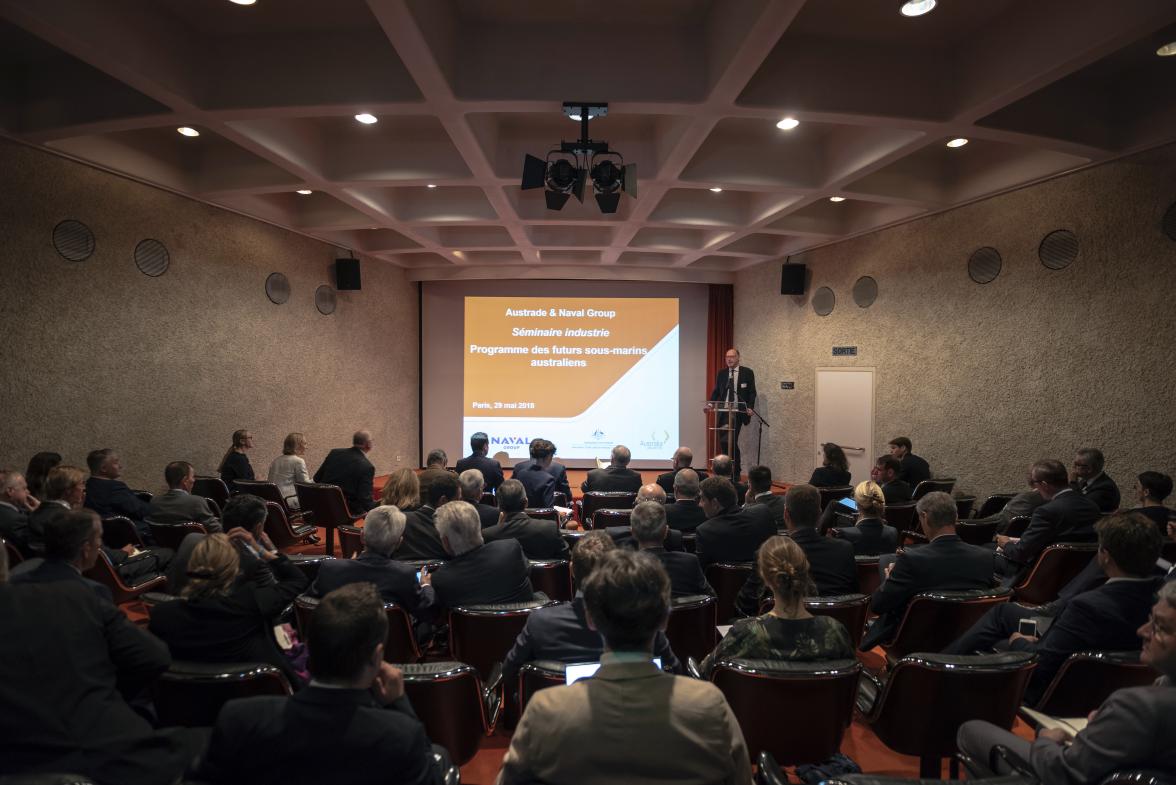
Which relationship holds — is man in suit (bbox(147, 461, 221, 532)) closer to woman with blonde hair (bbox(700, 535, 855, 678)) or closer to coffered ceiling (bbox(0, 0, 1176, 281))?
coffered ceiling (bbox(0, 0, 1176, 281))

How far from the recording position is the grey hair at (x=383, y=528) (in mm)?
2664

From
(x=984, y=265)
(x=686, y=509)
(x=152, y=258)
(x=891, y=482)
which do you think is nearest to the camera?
(x=686, y=509)

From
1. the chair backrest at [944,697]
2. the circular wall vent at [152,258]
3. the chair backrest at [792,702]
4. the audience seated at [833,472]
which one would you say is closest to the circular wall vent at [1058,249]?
the audience seated at [833,472]

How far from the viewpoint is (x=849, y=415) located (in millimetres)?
8219

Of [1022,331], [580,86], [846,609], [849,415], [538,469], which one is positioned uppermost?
[580,86]

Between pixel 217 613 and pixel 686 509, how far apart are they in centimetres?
272

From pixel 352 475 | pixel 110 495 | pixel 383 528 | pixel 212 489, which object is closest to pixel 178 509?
pixel 110 495

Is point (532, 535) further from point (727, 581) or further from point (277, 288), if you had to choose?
point (277, 288)

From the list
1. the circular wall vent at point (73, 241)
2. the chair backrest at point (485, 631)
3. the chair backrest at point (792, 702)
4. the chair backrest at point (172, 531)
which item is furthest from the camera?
the circular wall vent at point (73, 241)

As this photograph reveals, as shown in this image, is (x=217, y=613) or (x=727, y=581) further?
(x=727, y=581)

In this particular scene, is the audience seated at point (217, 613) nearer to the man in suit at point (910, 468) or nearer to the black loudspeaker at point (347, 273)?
the man in suit at point (910, 468)

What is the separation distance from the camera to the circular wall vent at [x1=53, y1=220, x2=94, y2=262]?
16.5 ft

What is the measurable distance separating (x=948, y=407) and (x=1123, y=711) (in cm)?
600

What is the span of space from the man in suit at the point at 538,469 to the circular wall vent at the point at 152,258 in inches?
153
